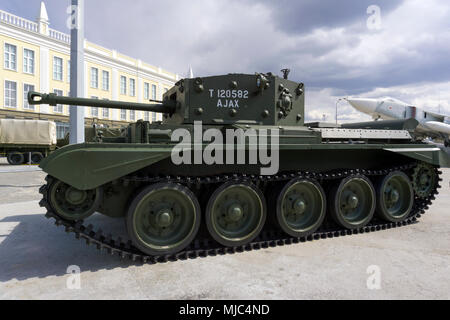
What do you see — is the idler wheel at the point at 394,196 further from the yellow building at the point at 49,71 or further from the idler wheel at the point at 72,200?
the yellow building at the point at 49,71

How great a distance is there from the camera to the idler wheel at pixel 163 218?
4.55m

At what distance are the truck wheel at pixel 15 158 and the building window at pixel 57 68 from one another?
463 inches

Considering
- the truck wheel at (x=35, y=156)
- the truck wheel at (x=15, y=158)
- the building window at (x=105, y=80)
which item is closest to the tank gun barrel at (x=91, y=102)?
the truck wheel at (x=35, y=156)

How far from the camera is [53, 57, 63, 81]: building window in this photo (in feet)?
102

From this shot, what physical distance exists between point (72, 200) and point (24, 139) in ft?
74.1

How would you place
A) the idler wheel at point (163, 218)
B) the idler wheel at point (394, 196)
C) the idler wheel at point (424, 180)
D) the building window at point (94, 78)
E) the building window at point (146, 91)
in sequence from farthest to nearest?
the building window at point (146, 91), the building window at point (94, 78), the idler wheel at point (424, 180), the idler wheel at point (394, 196), the idler wheel at point (163, 218)

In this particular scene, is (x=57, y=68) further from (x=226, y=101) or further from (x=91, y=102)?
(x=226, y=101)

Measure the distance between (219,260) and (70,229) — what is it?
221cm

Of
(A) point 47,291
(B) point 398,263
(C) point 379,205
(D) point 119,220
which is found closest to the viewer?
(A) point 47,291

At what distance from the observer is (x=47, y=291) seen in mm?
3697

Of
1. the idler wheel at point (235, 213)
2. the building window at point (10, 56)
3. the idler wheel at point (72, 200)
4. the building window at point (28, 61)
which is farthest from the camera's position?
the building window at point (28, 61)

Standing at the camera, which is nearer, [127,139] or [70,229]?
[70,229]
